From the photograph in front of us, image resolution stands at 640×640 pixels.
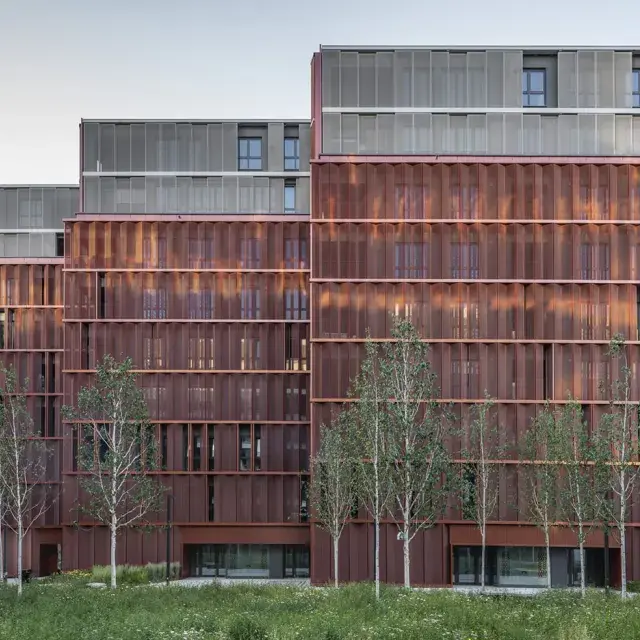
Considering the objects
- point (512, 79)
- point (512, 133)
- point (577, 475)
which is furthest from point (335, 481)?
point (512, 79)

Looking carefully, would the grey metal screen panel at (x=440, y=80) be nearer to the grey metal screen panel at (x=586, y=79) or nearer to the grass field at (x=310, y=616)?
the grey metal screen panel at (x=586, y=79)

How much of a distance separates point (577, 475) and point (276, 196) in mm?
24906

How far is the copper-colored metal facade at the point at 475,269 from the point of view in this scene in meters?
48.4

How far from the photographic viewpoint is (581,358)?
48.4 m

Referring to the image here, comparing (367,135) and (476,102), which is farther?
(367,135)

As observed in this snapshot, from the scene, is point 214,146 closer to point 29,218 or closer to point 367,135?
point 367,135

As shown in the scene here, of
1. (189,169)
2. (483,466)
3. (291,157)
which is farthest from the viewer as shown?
(291,157)

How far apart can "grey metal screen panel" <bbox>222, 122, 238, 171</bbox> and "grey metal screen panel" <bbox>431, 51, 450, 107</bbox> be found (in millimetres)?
12478

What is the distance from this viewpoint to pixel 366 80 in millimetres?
49344

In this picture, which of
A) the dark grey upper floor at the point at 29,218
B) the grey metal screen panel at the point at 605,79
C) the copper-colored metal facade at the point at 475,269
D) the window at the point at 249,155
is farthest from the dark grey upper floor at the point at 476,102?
the dark grey upper floor at the point at 29,218

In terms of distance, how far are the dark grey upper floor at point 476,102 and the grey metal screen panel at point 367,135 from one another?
0.05 meters

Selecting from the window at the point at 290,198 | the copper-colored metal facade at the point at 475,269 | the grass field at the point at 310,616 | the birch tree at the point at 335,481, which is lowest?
the grass field at the point at 310,616

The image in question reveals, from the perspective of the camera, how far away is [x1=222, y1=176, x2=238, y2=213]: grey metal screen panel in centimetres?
5531

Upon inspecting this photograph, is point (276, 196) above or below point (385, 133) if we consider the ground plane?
below
